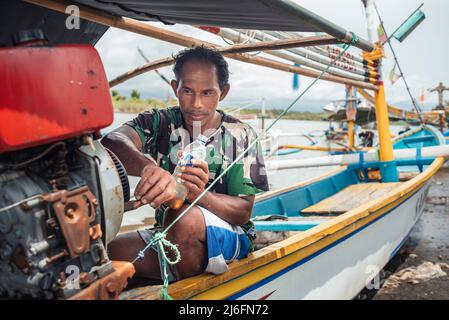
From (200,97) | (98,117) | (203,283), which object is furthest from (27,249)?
(200,97)

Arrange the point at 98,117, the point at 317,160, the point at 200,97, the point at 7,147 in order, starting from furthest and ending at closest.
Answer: the point at 317,160
the point at 200,97
the point at 98,117
the point at 7,147

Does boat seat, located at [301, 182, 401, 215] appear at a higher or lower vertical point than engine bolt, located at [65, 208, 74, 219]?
lower

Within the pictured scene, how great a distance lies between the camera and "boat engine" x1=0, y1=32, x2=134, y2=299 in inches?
38.7

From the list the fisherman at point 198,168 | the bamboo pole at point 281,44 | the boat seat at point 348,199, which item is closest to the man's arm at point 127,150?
the fisherman at point 198,168

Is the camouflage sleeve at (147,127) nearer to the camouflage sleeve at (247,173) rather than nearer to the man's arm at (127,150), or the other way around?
the man's arm at (127,150)

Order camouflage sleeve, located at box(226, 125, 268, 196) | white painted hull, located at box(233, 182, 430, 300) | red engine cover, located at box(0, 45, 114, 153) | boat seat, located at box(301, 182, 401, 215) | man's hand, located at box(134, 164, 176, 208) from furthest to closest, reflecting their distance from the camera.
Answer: boat seat, located at box(301, 182, 401, 215) → white painted hull, located at box(233, 182, 430, 300) → camouflage sleeve, located at box(226, 125, 268, 196) → man's hand, located at box(134, 164, 176, 208) → red engine cover, located at box(0, 45, 114, 153)

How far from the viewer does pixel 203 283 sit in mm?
1664

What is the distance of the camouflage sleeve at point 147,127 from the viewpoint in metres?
1.97

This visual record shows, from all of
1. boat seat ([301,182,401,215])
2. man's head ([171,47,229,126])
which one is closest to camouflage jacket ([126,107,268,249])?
man's head ([171,47,229,126])

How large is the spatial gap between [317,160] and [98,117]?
516 centimetres

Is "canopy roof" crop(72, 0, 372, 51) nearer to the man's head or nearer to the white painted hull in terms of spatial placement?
the man's head

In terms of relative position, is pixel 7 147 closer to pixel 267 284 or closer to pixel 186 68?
pixel 186 68

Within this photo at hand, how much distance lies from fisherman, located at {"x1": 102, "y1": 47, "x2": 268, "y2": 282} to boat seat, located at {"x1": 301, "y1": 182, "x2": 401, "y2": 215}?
3.18m

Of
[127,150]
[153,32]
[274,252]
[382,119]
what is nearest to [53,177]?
[127,150]
